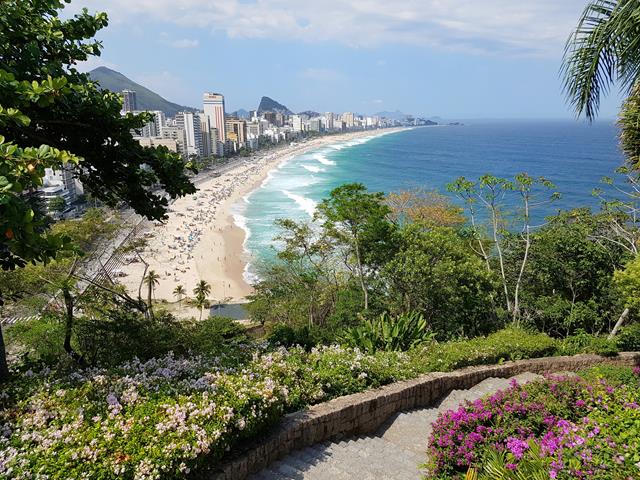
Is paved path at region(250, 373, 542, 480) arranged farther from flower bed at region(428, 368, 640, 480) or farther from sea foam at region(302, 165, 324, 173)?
sea foam at region(302, 165, 324, 173)

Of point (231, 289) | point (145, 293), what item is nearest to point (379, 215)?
point (231, 289)

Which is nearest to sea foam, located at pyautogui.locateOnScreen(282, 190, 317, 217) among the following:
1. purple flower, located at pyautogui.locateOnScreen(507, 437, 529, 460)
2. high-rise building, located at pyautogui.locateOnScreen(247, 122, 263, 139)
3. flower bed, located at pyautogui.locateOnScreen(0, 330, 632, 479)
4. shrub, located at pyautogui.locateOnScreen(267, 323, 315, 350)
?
shrub, located at pyautogui.locateOnScreen(267, 323, 315, 350)

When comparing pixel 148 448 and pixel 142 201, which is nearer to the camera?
pixel 148 448

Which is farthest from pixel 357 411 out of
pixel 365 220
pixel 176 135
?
pixel 176 135

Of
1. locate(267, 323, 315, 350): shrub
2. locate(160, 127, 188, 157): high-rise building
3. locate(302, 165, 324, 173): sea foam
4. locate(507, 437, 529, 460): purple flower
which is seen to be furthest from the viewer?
locate(160, 127, 188, 157): high-rise building

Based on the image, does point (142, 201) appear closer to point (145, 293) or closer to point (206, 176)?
point (145, 293)

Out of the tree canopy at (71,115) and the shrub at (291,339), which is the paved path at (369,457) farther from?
the tree canopy at (71,115)

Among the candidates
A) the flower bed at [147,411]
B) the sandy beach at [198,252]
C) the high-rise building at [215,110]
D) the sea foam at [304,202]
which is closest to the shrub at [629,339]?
the flower bed at [147,411]
